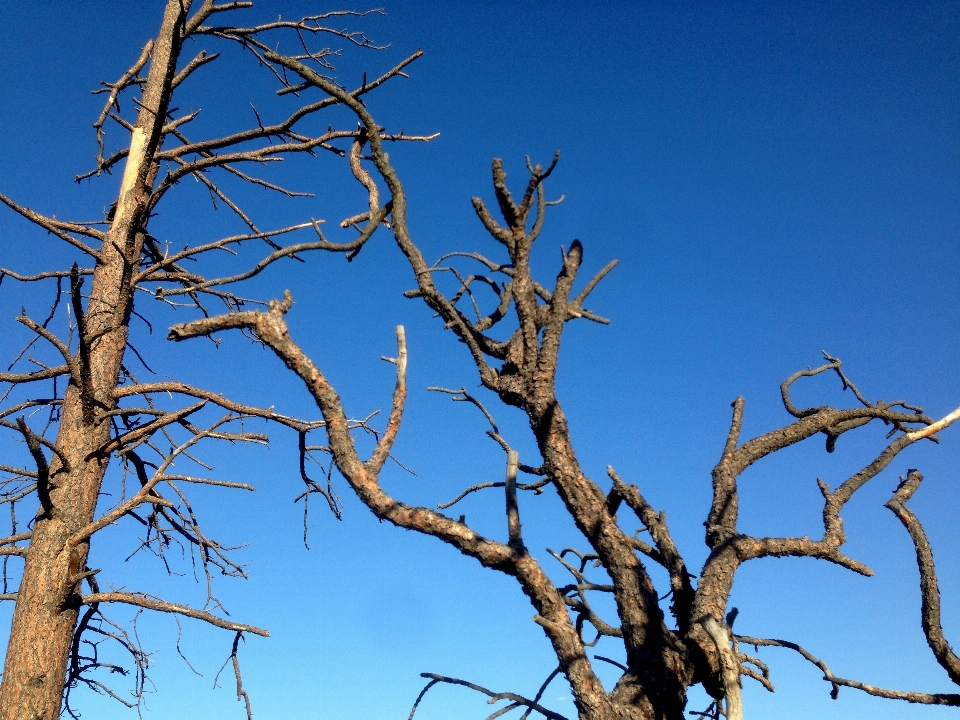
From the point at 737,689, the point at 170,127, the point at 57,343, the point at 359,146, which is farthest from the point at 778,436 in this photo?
the point at 170,127

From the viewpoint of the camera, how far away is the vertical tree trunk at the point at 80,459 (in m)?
4.46

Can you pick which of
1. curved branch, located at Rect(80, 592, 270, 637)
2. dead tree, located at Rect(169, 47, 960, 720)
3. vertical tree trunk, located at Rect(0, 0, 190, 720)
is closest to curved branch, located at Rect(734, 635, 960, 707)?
dead tree, located at Rect(169, 47, 960, 720)

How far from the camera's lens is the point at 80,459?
195 inches

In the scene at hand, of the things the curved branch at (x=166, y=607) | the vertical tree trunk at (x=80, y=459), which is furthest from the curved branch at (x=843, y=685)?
the vertical tree trunk at (x=80, y=459)

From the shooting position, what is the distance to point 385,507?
3.80 metres

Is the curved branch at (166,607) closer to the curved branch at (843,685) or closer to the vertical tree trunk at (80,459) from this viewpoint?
the vertical tree trunk at (80,459)

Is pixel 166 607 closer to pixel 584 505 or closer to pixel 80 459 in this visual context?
pixel 80 459

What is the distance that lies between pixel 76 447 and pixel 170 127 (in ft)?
9.21

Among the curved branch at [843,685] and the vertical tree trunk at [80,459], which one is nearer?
the curved branch at [843,685]

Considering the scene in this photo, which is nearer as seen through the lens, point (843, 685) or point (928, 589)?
point (843, 685)

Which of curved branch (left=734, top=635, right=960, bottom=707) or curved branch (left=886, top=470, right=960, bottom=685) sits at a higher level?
curved branch (left=886, top=470, right=960, bottom=685)

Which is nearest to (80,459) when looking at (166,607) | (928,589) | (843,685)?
(166,607)

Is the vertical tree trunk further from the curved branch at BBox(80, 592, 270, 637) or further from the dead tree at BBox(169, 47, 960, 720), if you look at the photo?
the dead tree at BBox(169, 47, 960, 720)

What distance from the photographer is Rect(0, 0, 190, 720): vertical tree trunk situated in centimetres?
446
